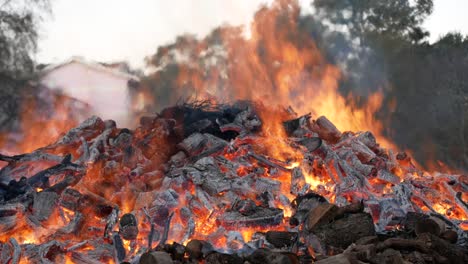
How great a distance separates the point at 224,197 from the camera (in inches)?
262

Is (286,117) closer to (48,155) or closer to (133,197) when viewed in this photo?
(133,197)

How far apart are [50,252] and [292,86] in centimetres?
847

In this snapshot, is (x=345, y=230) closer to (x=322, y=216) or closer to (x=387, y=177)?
(x=322, y=216)

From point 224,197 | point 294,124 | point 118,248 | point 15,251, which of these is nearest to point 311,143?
point 294,124

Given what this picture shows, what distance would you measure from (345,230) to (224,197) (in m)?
2.17

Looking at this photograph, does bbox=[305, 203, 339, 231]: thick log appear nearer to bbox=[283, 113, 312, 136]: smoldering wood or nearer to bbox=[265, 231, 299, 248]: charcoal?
bbox=[265, 231, 299, 248]: charcoal

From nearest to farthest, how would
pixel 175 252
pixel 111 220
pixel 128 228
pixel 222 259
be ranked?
pixel 222 259
pixel 175 252
pixel 128 228
pixel 111 220

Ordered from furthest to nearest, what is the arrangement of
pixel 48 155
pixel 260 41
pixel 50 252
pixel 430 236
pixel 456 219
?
pixel 260 41 → pixel 48 155 → pixel 456 219 → pixel 50 252 → pixel 430 236

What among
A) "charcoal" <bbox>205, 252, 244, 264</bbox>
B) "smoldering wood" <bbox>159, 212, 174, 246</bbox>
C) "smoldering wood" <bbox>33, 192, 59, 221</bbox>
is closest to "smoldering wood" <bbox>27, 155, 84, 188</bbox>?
"smoldering wood" <bbox>33, 192, 59, 221</bbox>

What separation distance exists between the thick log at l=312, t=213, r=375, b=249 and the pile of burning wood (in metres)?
0.01

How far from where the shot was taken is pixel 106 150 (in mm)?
8297

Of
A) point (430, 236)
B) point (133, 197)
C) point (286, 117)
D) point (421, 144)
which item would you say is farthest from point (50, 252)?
point (421, 144)

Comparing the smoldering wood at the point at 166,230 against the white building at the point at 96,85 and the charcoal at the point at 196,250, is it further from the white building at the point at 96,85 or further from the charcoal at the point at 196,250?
the white building at the point at 96,85

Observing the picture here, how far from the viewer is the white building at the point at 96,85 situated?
11.5 m
